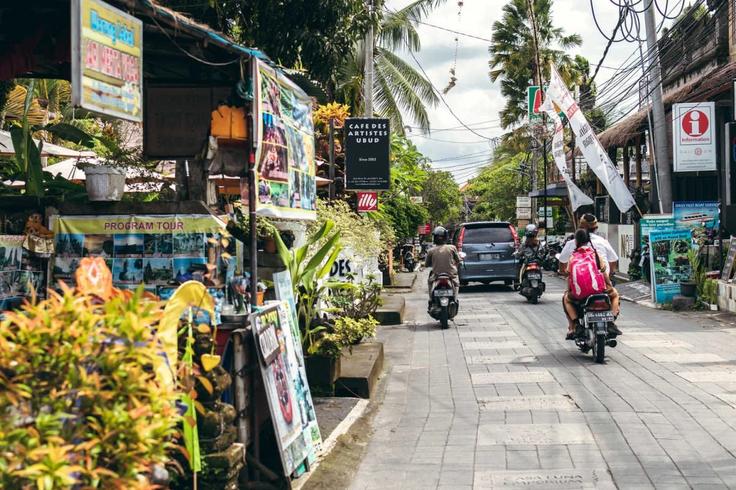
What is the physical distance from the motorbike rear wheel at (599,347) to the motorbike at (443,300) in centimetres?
459

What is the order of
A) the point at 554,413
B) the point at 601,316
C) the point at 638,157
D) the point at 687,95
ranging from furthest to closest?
the point at 638,157
the point at 687,95
the point at 601,316
the point at 554,413

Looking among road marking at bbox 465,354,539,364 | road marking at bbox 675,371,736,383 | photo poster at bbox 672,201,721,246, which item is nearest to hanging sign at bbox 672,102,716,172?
photo poster at bbox 672,201,721,246

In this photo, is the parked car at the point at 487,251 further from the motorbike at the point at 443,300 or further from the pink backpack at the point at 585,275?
the pink backpack at the point at 585,275

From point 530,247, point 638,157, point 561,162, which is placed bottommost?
point 530,247

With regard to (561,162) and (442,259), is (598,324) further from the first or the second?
(561,162)

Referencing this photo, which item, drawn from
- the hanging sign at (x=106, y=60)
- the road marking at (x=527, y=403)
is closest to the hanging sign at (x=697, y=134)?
the road marking at (x=527, y=403)

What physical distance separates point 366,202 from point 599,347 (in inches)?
354

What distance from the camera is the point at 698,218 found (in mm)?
18406

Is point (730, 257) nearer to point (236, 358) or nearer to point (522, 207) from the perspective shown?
point (236, 358)

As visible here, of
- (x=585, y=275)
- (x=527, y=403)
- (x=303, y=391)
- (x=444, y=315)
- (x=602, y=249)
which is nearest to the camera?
(x=303, y=391)

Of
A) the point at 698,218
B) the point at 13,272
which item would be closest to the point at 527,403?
the point at 13,272

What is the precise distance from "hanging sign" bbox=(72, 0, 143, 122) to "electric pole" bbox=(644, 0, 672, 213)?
15916mm

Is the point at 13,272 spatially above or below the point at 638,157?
below

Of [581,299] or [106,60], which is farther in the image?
[581,299]
